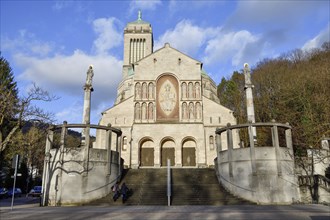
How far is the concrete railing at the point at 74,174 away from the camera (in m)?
21.1

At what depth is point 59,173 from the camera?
846 inches

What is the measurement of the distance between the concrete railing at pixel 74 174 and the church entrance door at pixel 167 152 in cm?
1271

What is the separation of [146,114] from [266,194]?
19.5 m

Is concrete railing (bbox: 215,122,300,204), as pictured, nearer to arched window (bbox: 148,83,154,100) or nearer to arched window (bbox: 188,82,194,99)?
arched window (bbox: 188,82,194,99)

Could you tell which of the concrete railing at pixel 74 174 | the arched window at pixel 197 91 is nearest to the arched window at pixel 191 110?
the arched window at pixel 197 91

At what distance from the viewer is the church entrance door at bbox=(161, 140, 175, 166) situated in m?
34.8

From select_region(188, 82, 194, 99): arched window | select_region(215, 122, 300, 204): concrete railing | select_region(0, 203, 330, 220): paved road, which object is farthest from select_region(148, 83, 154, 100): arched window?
select_region(0, 203, 330, 220): paved road

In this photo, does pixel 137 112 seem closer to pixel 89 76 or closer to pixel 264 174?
pixel 89 76

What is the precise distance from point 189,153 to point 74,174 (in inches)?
663

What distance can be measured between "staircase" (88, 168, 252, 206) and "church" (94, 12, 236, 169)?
7.27 metres

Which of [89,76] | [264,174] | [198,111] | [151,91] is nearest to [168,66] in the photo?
[151,91]

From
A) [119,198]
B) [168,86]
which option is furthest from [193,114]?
[119,198]

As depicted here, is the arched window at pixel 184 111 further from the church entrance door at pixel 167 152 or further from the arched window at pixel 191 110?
the church entrance door at pixel 167 152

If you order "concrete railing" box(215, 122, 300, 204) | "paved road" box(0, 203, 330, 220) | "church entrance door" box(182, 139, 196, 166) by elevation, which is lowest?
"paved road" box(0, 203, 330, 220)
